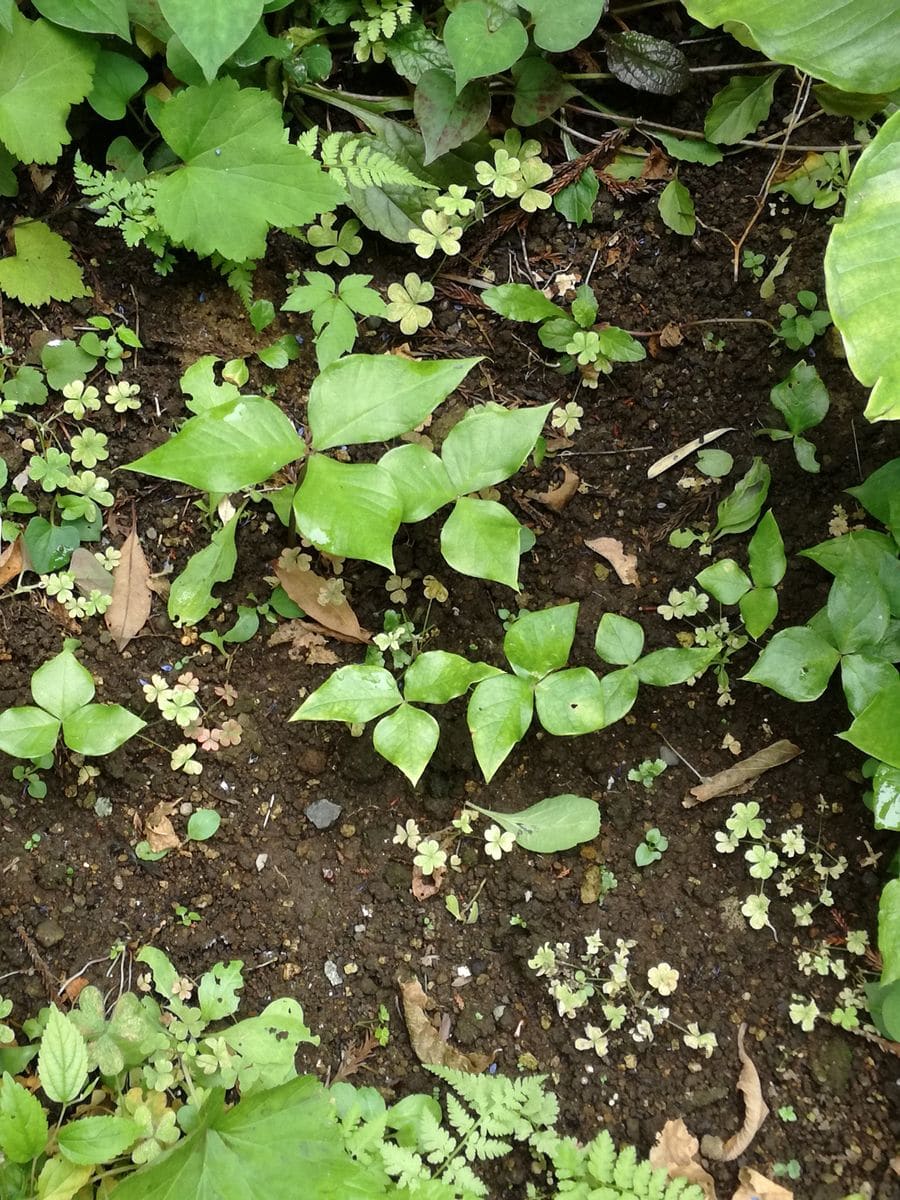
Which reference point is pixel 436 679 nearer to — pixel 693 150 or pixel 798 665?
pixel 798 665

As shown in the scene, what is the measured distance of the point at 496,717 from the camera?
5.43ft

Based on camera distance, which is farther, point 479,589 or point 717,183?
point 717,183

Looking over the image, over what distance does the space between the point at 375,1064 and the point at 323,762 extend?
54 cm

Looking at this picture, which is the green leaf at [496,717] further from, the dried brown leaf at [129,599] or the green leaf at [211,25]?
the green leaf at [211,25]

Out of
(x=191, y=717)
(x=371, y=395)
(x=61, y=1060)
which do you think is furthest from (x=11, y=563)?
(x=61, y=1060)

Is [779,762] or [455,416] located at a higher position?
[455,416]

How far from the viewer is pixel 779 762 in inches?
71.3

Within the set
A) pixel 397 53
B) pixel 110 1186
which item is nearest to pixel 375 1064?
pixel 110 1186

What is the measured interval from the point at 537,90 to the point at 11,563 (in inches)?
56.5

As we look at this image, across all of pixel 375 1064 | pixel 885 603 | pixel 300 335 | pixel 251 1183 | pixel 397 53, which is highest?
pixel 397 53

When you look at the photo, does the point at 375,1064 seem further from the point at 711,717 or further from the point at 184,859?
the point at 711,717

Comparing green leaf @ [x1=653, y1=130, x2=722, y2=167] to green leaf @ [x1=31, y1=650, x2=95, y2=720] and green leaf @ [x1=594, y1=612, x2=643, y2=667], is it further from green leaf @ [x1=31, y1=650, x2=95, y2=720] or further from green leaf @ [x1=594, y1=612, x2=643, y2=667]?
green leaf @ [x1=31, y1=650, x2=95, y2=720]

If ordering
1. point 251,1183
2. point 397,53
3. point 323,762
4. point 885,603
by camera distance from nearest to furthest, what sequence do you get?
1. point 251,1183
2. point 885,603
3. point 323,762
4. point 397,53

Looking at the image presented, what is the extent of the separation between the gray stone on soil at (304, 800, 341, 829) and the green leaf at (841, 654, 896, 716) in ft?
3.13
